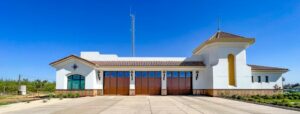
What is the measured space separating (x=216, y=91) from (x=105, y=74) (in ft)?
39.2

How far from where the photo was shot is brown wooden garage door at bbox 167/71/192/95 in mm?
32094

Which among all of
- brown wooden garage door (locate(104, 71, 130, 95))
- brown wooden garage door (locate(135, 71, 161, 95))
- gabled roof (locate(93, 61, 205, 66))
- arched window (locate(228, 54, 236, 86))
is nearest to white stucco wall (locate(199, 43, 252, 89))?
arched window (locate(228, 54, 236, 86))

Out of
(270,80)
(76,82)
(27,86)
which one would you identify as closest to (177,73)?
(270,80)

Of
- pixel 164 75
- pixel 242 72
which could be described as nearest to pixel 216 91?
pixel 242 72

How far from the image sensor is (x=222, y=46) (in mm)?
29031

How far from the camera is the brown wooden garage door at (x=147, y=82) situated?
105 feet

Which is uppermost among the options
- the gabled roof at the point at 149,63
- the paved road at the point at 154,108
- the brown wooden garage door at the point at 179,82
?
the gabled roof at the point at 149,63

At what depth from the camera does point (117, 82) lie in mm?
31953

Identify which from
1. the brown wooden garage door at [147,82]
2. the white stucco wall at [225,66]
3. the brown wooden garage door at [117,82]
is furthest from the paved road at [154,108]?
the brown wooden garage door at [147,82]

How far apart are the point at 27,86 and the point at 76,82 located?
731 inches

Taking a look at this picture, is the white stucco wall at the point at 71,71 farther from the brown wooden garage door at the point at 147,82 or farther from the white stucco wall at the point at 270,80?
the white stucco wall at the point at 270,80

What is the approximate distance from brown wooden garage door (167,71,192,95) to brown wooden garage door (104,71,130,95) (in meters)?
4.60

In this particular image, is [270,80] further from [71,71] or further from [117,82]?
[71,71]

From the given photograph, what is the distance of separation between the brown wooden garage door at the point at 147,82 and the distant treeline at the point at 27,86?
1463cm
